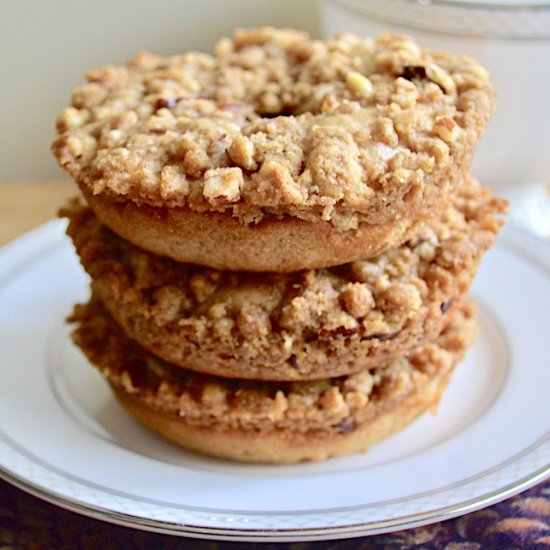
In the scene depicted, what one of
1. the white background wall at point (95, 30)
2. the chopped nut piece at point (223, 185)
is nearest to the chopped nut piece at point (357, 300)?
the chopped nut piece at point (223, 185)

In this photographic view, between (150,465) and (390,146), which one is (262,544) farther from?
(390,146)

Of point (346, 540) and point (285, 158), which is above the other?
point (285, 158)

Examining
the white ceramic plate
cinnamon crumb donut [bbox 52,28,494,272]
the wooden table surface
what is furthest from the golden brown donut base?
the wooden table surface

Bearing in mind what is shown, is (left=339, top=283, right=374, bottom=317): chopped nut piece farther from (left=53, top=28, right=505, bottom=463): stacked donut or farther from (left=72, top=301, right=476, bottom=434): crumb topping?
(left=72, top=301, right=476, bottom=434): crumb topping

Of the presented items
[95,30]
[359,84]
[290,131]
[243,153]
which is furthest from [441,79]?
[95,30]

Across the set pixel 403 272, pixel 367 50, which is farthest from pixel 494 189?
pixel 403 272

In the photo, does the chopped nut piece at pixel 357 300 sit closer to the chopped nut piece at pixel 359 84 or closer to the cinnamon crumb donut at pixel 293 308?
the cinnamon crumb donut at pixel 293 308

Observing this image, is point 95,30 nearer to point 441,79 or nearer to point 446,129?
point 441,79
